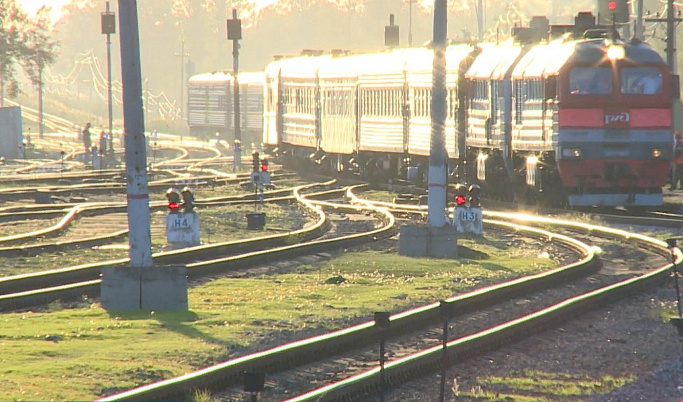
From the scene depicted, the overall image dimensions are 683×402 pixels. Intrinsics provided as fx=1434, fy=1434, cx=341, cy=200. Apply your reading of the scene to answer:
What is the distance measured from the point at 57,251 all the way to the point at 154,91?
Result: 138 meters

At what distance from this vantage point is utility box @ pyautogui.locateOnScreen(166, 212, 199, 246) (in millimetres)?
21094

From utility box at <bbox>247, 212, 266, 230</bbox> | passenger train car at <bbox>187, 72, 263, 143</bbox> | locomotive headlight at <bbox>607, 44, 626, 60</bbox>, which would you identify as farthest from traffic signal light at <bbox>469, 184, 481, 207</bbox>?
passenger train car at <bbox>187, 72, 263, 143</bbox>

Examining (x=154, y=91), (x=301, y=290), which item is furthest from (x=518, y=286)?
(x=154, y=91)

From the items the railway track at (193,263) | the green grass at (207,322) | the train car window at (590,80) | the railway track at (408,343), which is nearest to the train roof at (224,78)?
the train car window at (590,80)

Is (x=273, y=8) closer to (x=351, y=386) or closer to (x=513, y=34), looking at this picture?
(x=513, y=34)

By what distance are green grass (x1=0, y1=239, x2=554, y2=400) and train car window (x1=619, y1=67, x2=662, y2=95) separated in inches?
328

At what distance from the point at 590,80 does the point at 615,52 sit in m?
0.77

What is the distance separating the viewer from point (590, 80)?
2603cm

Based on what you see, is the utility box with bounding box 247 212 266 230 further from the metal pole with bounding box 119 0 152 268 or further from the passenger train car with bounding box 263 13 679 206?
the metal pole with bounding box 119 0 152 268

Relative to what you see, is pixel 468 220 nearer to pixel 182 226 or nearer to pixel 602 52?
pixel 182 226

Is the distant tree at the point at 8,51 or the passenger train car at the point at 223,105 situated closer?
the passenger train car at the point at 223,105

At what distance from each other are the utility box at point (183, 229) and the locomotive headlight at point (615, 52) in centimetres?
913

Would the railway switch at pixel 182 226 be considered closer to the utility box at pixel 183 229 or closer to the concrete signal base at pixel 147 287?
the utility box at pixel 183 229

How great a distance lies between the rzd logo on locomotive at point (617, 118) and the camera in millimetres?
26031
